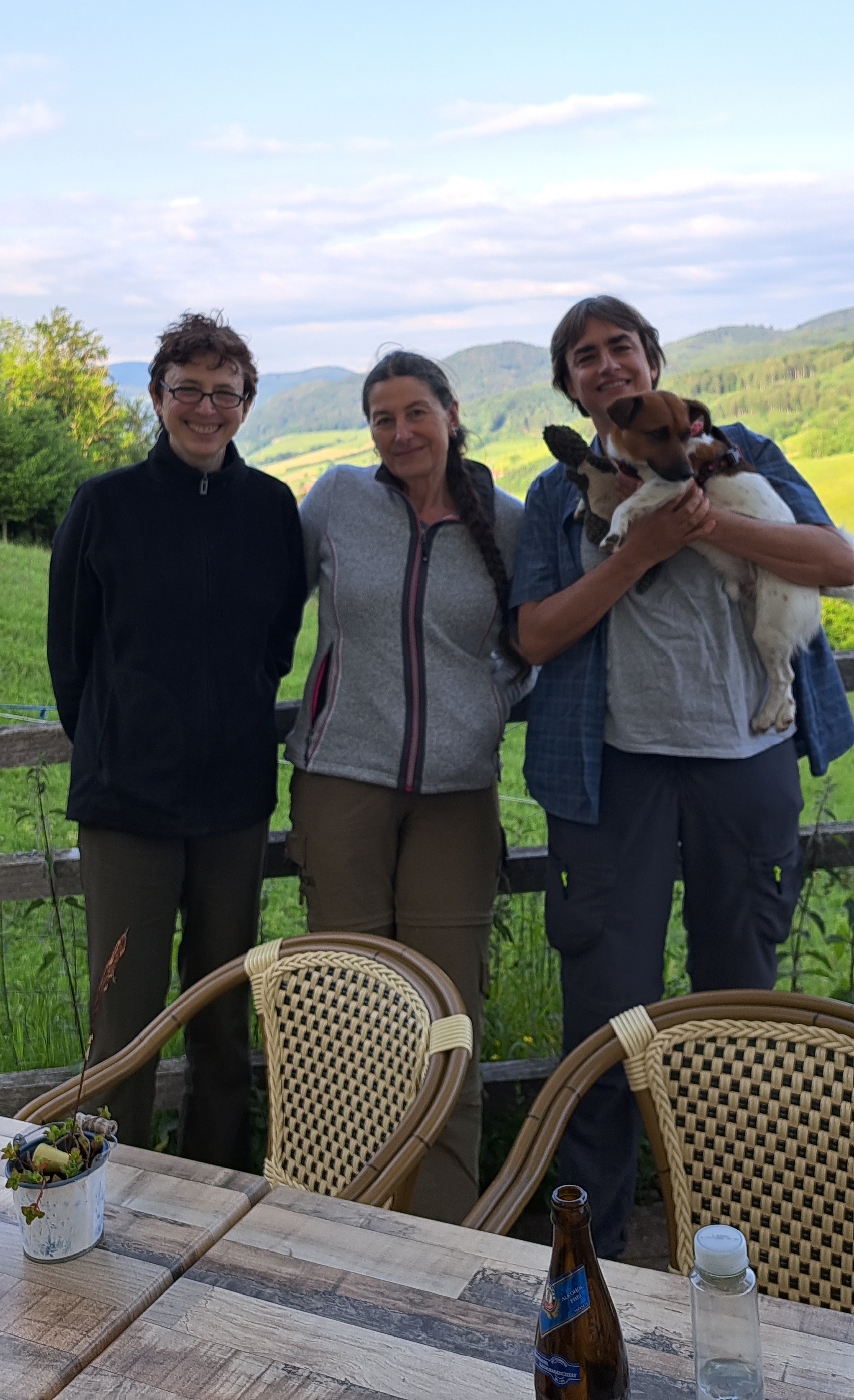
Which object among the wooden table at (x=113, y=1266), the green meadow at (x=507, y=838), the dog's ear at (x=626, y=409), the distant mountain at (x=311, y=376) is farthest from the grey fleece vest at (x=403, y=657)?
the distant mountain at (x=311, y=376)

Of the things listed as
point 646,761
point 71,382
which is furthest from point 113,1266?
point 71,382

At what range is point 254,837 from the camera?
2.25m

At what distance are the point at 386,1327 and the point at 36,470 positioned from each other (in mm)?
7841

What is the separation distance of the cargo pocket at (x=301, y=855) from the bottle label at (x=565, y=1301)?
1.40 metres

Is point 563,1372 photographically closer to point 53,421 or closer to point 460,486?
point 460,486

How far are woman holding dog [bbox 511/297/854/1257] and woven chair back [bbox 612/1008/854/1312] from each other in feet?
1.76

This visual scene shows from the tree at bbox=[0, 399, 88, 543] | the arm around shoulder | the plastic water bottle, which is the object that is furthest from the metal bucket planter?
the tree at bbox=[0, 399, 88, 543]

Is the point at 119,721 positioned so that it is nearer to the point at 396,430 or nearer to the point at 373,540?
the point at 373,540

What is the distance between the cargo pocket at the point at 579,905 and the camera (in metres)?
1.96

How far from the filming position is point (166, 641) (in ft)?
6.92

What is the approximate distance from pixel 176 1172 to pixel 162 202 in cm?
1060

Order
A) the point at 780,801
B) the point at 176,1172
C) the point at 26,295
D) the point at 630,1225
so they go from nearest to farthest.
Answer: the point at 176,1172, the point at 780,801, the point at 630,1225, the point at 26,295

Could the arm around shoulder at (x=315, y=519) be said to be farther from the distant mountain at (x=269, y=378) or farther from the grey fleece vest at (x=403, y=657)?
the distant mountain at (x=269, y=378)

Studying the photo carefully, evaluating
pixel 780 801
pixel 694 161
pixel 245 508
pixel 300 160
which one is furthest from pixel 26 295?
pixel 780 801
